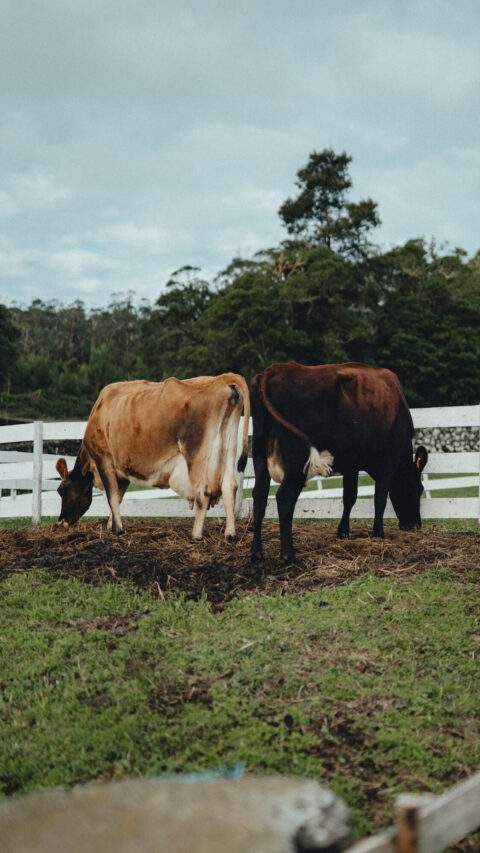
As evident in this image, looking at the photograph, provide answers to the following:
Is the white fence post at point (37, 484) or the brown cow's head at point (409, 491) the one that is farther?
the white fence post at point (37, 484)

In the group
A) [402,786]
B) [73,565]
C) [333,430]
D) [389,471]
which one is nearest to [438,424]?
[389,471]

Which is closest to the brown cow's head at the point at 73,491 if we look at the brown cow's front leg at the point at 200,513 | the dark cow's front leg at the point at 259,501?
the brown cow's front leg at the point at 200,513

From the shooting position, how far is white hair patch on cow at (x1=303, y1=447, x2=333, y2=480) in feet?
21.0

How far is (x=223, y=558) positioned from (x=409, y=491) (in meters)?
2.35

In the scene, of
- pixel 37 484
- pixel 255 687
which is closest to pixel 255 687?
pixel 255 687

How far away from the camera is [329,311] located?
3694cm

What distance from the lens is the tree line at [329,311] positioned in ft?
115

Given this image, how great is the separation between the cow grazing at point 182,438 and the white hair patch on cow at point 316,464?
0.71 m

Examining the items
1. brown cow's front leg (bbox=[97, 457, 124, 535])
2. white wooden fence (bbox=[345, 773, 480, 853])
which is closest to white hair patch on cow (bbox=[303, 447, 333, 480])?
brown cow's front leg (bbox=[97, 457, 124, 535])

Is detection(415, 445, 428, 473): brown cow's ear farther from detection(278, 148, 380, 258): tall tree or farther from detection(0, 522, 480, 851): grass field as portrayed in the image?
detection(278, 148, 380, 258): tall tree

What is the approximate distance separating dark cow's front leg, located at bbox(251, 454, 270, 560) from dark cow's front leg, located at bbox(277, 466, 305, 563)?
166 millimetres

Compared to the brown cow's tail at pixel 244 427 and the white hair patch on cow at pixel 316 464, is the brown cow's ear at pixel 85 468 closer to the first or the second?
the brown cow's tail at pixel 244 427

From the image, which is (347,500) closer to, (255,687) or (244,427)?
(244,427)

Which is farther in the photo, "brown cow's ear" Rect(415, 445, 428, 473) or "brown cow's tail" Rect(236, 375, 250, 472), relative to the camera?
"brown cow's ear" Rect(415, 445, 428, 473)
